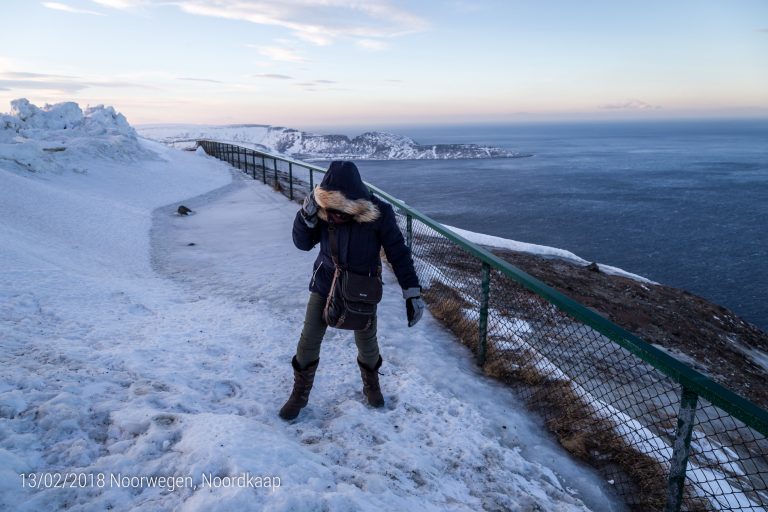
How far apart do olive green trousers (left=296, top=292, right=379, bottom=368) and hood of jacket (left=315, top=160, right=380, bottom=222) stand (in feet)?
2.26

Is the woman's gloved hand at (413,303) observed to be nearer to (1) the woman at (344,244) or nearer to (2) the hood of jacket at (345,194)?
(1) the woman at (344,244)

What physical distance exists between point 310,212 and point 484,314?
2205 millimetres

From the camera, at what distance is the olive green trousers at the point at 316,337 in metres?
3.29

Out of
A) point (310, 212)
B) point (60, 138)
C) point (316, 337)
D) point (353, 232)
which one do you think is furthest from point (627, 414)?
point (60, 138)

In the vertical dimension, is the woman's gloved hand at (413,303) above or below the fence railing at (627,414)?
above

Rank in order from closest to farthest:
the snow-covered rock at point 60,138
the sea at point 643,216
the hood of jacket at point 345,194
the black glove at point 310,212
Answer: the hood of jacket at point 345,194
the black glove at point 310,212
the snow-covered rock at point 60,138
the sea at point 643,216

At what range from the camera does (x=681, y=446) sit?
2.54 metres

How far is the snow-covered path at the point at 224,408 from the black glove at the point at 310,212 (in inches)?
54.9

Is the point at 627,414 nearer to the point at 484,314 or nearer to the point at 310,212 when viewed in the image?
the point at 484,314

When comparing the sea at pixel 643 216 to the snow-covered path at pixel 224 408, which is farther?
the sea at pixel 643 216

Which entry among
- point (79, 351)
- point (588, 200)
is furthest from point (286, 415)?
point (588, 200)

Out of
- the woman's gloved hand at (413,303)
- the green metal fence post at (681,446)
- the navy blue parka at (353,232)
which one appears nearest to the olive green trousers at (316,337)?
the navy blue parka at (353,232)

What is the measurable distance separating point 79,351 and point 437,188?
226 ft

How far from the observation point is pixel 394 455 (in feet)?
9.87
